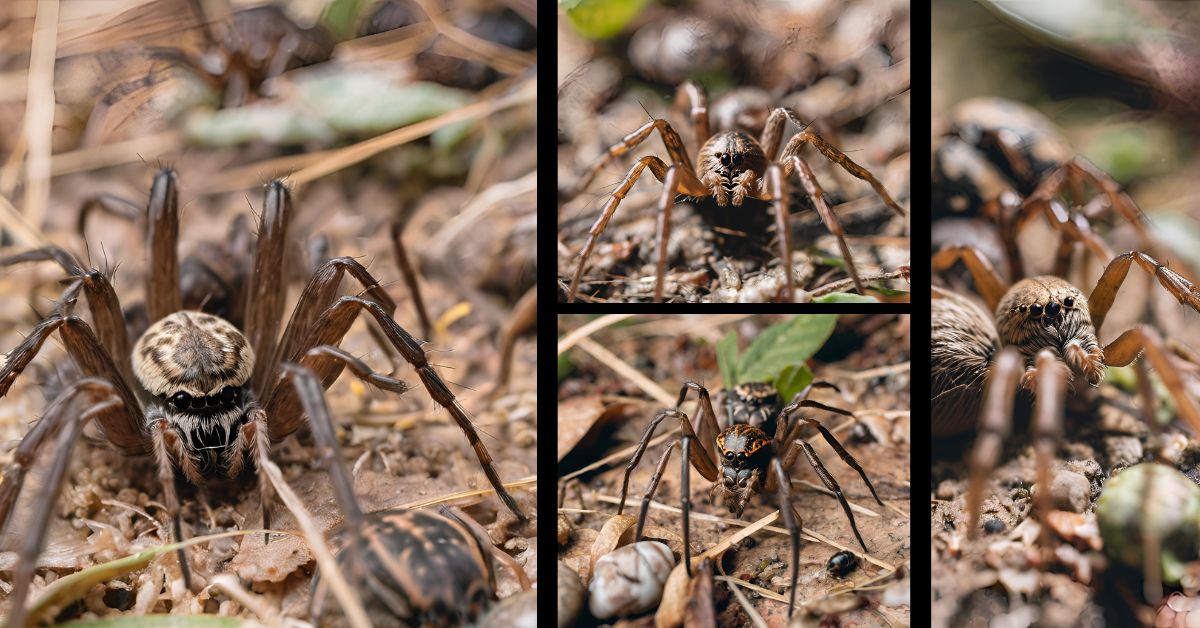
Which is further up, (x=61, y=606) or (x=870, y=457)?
(x=870, y=457)

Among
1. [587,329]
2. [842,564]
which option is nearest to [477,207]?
[587,329]

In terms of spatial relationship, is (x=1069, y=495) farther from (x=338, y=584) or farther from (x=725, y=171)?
(x=338, y=584)

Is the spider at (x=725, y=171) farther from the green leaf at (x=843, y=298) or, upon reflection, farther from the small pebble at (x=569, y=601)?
the small pebble at (x=569, y=601)

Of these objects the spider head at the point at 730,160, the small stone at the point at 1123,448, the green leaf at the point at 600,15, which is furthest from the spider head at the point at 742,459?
the green leaf at the point at 600,15

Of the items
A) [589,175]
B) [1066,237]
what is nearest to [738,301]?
[589,175]

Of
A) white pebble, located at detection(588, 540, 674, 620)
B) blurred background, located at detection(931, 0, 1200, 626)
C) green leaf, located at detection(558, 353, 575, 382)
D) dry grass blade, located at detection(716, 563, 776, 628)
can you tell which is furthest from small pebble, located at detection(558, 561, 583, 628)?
blurred background, located at detection(931, 0, 1200, 626)

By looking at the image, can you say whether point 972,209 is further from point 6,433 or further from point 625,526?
point 6,433
